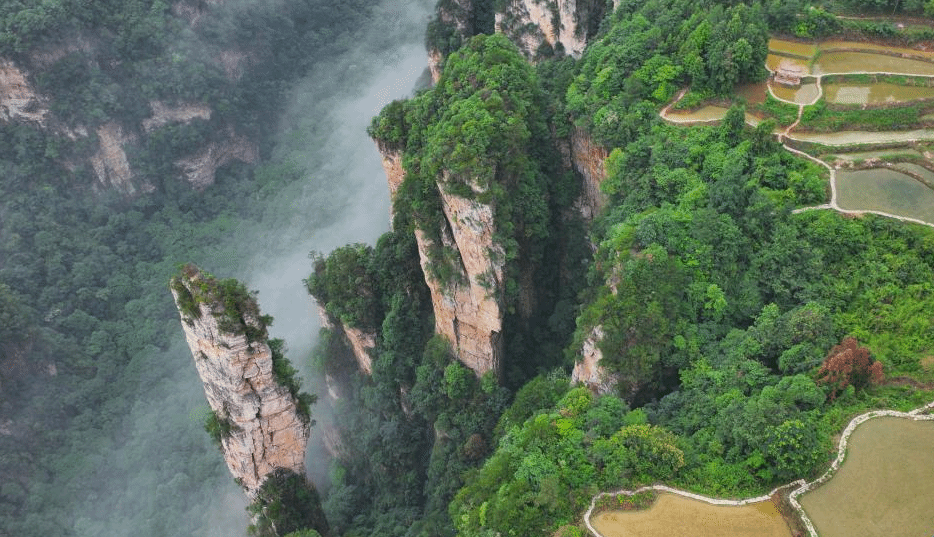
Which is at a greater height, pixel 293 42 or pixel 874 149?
pixel 293 42

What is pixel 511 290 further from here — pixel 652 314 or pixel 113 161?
pixel 113 161

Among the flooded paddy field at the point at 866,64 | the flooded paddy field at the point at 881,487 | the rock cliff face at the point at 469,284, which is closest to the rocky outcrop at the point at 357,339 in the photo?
the rock cliff face at the point at 469,284

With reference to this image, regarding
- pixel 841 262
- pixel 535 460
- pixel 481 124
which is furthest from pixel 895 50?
pixel 535 460

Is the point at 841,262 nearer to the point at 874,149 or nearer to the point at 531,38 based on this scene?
the point at 874,149

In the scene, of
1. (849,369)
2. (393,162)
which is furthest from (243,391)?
(849,369)

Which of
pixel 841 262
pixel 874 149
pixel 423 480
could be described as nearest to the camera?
pixel 841 262

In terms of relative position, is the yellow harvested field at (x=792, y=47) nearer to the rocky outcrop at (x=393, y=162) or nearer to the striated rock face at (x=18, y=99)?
the rocky outcrop at (x=393, y=162)
